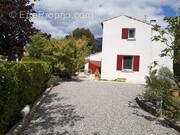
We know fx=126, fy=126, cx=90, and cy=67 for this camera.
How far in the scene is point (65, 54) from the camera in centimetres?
954

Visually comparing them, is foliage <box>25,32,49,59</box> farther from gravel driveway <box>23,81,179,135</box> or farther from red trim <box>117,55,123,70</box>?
gravel driveway <box>23,81,179,135</box>

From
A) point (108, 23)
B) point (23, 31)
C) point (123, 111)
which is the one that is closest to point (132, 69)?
point (108, 23)

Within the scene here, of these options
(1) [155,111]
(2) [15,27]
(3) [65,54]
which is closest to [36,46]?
(2) [15,27]

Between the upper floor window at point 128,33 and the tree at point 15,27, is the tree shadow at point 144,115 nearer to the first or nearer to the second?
the upper floor window at point 128,33

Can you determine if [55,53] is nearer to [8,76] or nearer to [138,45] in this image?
[8,76]

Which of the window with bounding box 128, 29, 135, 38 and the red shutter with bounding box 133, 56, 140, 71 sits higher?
the window with bounding box 128, 29, 135, 38

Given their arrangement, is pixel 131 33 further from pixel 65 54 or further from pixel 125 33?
pixel 65 54

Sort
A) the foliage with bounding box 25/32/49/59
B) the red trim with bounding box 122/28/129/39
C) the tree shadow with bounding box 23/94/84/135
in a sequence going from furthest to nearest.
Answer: the foliage with bounding box 25/32/49/59
the red trim with bounding box 122/28/129/39
the tree shadow with bounding box 23/94/84/135

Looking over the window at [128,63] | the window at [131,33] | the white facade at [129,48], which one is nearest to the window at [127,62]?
the window at [128,63]

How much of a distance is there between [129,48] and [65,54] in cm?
628

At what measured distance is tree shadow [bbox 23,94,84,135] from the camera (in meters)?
3.38

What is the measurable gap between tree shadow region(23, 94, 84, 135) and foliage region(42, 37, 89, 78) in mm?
4592

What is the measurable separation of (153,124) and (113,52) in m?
9.16

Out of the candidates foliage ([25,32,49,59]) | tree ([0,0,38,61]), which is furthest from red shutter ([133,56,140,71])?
tree ([0,0,38,61])
